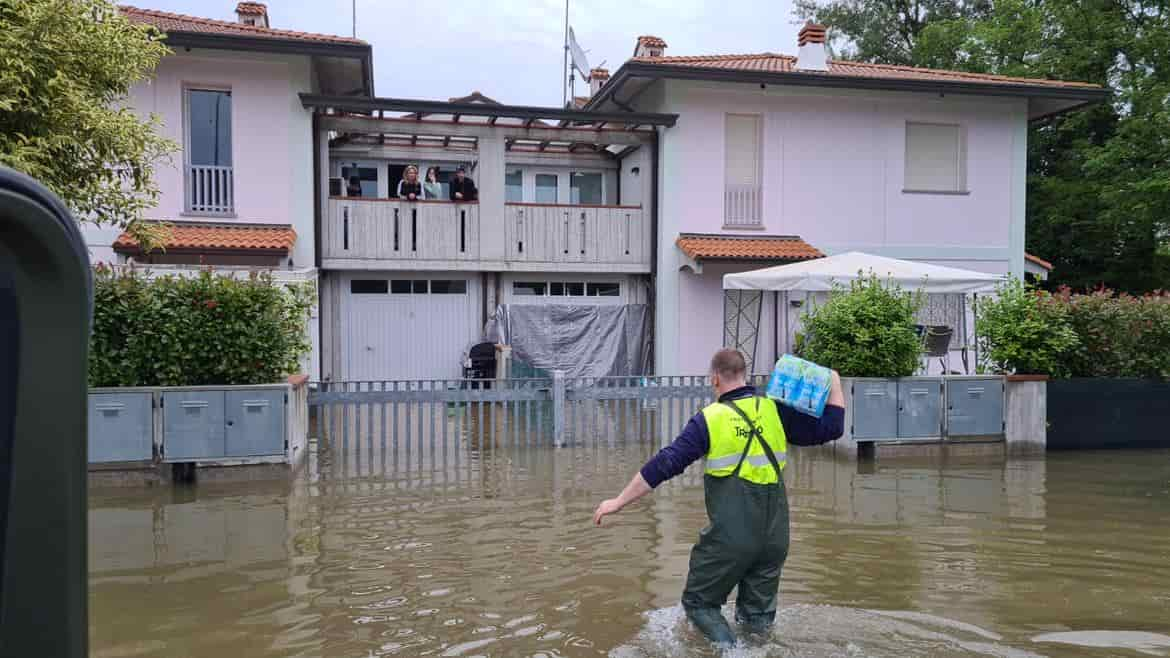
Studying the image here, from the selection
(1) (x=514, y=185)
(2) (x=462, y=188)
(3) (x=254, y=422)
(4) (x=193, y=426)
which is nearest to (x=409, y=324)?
(2) (x=462, y=188)

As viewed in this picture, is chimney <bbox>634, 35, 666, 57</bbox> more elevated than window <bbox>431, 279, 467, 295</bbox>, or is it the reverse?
chimney <bbox>634, 35, 666, 57</bbox>

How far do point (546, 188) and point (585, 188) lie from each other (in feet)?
3.28

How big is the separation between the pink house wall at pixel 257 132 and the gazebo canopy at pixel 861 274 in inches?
325

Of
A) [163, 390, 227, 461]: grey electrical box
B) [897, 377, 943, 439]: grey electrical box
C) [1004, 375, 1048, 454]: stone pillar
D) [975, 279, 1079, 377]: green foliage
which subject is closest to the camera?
[163, 390, 227, 461]: grey electrical box

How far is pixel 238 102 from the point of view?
17688mm

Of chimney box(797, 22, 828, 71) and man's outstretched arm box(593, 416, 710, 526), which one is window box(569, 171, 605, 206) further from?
man's outstretched arm box(593, 416, 710, 526)

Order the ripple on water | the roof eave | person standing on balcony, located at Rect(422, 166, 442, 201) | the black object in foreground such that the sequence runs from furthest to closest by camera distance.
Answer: person standing on balcony, located at Rect(422, 166, 442, 201) → the roof eave → the ripple on water → the black object in foreground

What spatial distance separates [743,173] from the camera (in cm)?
2008

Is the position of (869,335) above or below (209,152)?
below

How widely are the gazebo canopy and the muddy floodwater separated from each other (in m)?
3.57

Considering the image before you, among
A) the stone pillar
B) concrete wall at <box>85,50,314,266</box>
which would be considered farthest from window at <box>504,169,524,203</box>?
the stone pillar

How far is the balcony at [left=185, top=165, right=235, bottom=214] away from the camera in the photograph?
17.7 metres

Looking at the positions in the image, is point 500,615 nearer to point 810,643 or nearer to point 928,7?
point 810,643

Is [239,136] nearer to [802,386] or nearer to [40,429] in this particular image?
[802,386]
